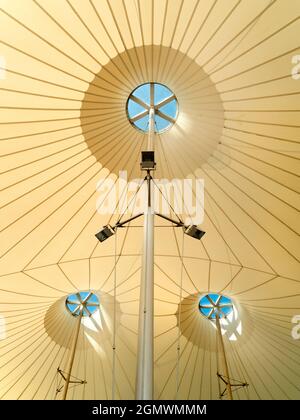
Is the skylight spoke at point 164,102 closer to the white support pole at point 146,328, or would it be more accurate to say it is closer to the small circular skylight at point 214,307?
the white support pole at point 146,328

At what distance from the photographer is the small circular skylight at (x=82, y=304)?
15391 millimetres

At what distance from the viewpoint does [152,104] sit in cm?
→ 971

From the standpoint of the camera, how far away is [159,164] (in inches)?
420

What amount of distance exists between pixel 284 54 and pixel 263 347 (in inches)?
444

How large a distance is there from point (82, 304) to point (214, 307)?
5.58m

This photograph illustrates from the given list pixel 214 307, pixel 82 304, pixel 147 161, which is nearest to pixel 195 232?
pixel 147 161

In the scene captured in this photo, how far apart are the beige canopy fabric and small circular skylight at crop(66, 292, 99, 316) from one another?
1.46ft

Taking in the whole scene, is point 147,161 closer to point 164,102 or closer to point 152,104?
point 152,104

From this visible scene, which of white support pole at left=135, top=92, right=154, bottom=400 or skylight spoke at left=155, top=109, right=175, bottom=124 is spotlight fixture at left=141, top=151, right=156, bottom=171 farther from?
skylight spoke at left=155, top=109, right=175, bottom=124

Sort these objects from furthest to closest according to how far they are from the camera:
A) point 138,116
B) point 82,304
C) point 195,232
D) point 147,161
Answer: point 82,304, point 138,116, point 147,161, point 195,232

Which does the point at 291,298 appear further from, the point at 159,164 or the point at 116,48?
the point at 116,48
